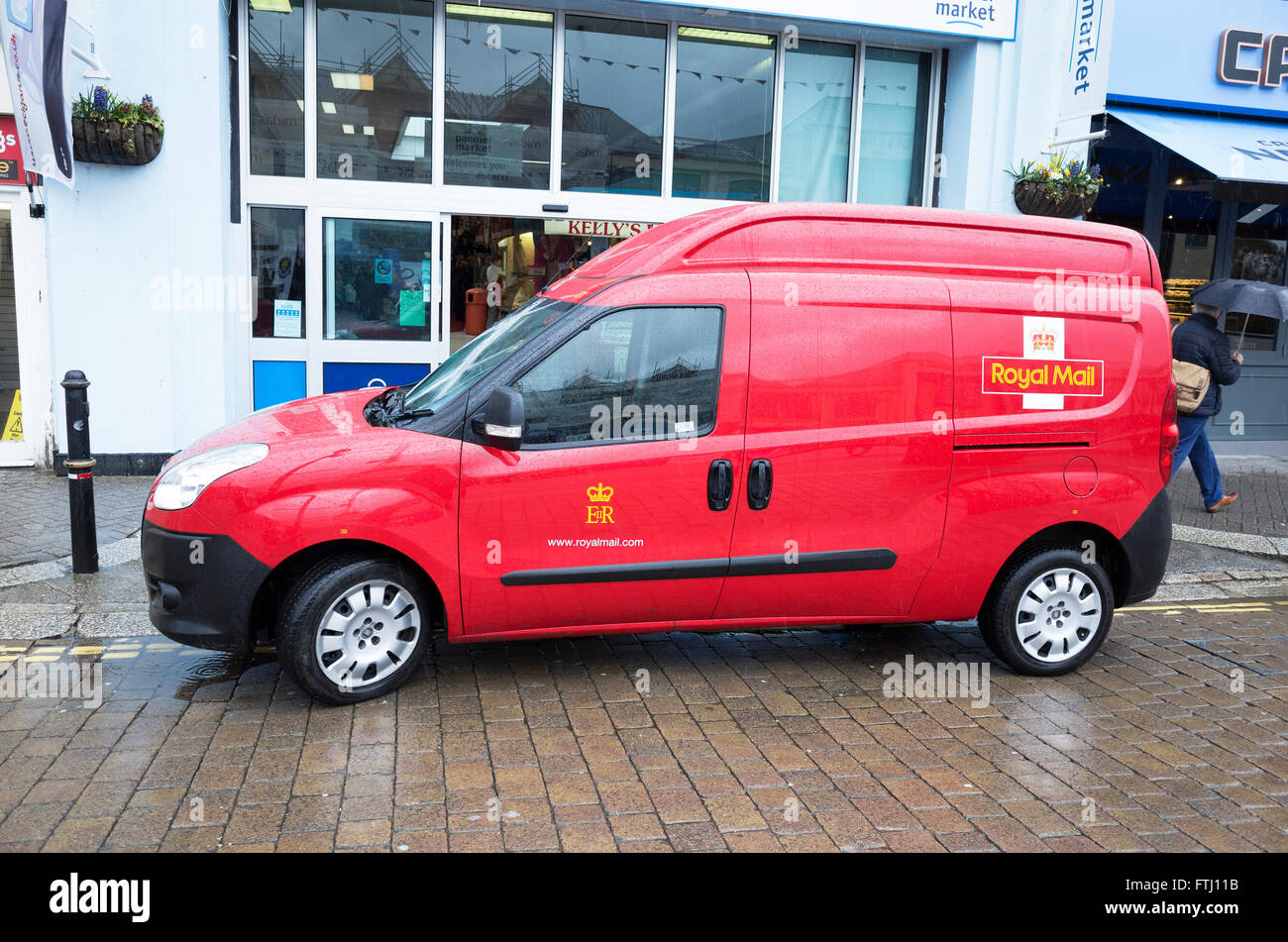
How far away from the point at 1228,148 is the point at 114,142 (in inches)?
416

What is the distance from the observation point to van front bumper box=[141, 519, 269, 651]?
14.4 ft

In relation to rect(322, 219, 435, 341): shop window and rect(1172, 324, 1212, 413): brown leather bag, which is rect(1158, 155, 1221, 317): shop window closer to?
rect(1172, 324, 1212, 413): brown leather bag

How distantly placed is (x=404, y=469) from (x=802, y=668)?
229 centimetres

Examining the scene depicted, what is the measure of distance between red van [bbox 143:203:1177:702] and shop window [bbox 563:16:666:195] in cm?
566

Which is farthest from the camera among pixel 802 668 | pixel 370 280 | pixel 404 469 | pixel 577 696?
pixel 370 280

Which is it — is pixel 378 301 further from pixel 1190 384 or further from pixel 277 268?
pixel 1190 384

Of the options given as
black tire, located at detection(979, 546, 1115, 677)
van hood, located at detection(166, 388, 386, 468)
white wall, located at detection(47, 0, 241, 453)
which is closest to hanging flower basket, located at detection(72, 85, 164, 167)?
white wall, located at detection(47, 0, 241, 453)

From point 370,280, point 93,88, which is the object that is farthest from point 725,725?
point 93,88

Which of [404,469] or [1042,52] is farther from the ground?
[1042,52]

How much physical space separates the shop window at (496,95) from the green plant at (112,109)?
264cm

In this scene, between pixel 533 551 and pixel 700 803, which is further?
pixel 533 551

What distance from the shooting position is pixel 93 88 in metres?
8.57
